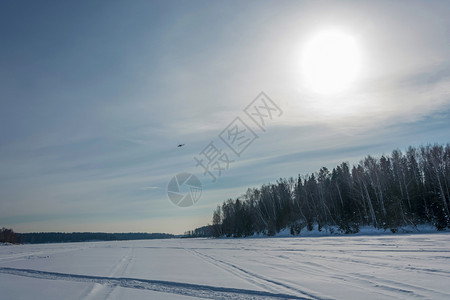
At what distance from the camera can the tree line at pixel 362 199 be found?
3941 centimetres

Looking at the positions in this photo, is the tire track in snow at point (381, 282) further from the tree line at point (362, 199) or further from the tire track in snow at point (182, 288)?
the tree line at point (362, 199)

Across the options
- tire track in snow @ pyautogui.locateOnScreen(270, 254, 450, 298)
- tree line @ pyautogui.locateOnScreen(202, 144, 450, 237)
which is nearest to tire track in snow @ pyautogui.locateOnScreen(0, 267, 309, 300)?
tire track in snow @ pyautogui.locateOnScreen(270, 254, 450, 298)

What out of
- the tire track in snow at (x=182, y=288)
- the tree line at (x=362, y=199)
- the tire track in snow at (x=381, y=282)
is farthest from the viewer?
the tree line at (x=362, y=199)

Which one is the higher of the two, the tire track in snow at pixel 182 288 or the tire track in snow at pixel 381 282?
the tire track in snow at pixel 182 288

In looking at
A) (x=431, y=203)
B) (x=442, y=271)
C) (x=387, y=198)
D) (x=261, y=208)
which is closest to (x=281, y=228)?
(x=261, y=208)

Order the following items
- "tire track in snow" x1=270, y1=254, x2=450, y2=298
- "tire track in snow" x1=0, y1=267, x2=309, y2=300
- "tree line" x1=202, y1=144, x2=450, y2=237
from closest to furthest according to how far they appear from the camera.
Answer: "tire track in snow" x1=270, y1=254, x2=450, y2=298 → "tire track in snow" x1=0, y1=267, x2=309, y2=300 → "tree line" x1=202, y1=144, x2=450, y2=237

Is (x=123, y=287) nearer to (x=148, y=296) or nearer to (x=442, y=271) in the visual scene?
(x=148, y=296)

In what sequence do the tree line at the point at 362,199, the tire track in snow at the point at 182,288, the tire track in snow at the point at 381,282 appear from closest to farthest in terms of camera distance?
the tire track in snow at the point at 381,282 < the tire track in snow at the point at 182,288 < the tree line at the point at 362,199

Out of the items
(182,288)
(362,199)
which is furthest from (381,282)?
(362,199)

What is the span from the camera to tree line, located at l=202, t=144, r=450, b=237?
3941cm

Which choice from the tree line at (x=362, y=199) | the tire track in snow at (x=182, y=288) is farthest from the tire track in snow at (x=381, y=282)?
the tree line at (x=362, y=199)

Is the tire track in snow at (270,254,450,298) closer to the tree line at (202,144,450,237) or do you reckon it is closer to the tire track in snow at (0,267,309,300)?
the tire track in snow at (0,267,309,300)

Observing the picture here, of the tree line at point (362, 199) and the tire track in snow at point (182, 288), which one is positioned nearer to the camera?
the tire track in snow at point (182, 288)

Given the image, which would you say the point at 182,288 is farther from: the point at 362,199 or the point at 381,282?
the point at 362,199
